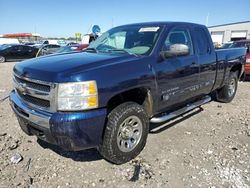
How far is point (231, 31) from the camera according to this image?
133 ft

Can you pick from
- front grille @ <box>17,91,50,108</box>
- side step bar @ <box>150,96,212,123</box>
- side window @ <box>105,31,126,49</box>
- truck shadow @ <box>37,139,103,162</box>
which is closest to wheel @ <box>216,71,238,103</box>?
side step bar @ <box>150,96,212,123</box>

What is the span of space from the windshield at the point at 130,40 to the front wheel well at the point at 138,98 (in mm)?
591

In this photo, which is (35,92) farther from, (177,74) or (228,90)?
(228,90)

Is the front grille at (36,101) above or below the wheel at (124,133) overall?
above

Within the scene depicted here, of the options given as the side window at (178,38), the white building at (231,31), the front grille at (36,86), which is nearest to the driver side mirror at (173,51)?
the side window at (178,38)

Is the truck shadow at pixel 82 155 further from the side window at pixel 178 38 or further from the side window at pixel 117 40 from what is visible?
the side window at pixel 178 38

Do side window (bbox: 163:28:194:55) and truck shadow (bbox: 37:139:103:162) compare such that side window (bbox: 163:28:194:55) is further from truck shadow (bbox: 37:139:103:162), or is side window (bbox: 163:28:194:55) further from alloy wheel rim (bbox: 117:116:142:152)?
truck shadow (bbox: 37:139:103:162)

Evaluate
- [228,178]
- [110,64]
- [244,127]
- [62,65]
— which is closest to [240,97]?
[244,127]

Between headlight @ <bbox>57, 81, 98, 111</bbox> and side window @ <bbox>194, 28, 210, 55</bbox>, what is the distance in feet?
8.79

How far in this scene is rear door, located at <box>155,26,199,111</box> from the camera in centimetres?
351

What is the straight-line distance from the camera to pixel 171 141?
3.98 m

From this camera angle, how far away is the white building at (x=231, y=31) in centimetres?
3866

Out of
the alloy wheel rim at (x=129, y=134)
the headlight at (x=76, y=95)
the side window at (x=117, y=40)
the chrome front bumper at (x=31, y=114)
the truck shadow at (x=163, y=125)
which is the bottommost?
the truck shadow at (x=163, y=125)

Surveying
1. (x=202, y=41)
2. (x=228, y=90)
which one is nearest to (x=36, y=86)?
(x=202, y=41)
